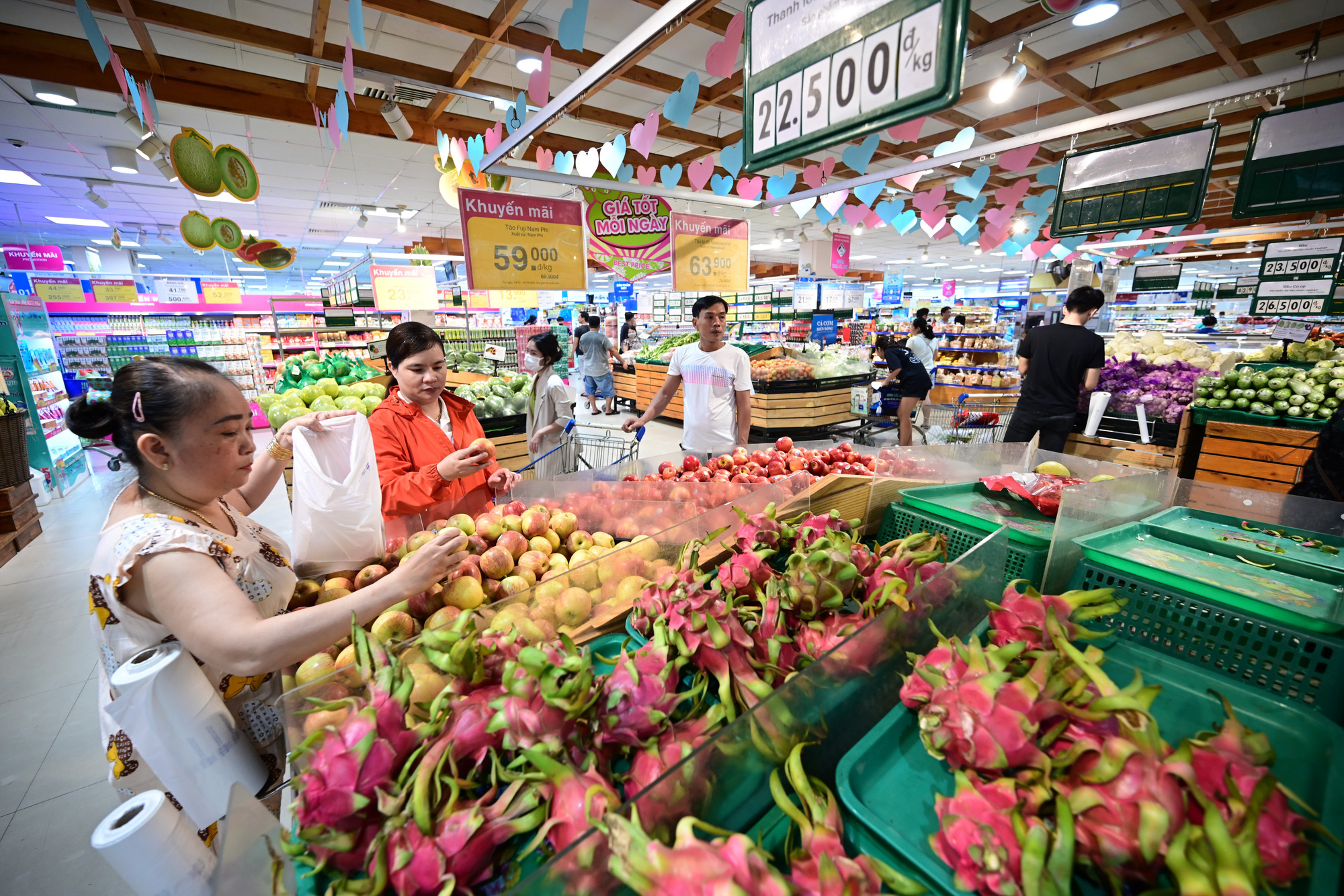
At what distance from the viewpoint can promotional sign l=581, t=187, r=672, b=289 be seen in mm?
6008

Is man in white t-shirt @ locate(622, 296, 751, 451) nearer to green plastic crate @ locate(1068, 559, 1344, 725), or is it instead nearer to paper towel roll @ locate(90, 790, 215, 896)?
green plastic crate @ locate(1068, 559, 1344, 725)

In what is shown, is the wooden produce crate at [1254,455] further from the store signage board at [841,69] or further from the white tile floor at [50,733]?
the white tile floor at [50,733]

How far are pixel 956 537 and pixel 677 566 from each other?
0.81 meters

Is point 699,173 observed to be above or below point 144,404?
above

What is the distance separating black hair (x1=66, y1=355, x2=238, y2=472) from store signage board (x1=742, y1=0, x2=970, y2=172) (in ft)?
6.03

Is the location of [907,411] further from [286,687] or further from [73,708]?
[73,708]

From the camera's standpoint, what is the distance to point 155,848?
78 centimetres

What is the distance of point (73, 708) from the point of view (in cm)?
270

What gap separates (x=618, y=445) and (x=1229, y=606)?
11.4 ft

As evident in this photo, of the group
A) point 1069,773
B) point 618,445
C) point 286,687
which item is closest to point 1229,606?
point 1069,773

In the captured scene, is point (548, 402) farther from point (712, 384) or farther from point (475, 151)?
point (475, 151)

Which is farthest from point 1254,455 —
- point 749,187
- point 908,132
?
point 749,187

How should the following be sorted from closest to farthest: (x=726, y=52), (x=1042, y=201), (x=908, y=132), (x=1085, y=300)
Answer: (x=726, y=52) → (x=908, y=132) → (x=1085, y=300) → (x=1042, y=201)

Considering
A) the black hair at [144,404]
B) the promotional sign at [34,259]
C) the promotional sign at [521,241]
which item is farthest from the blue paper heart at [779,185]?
the promotional sign at [34,259]
